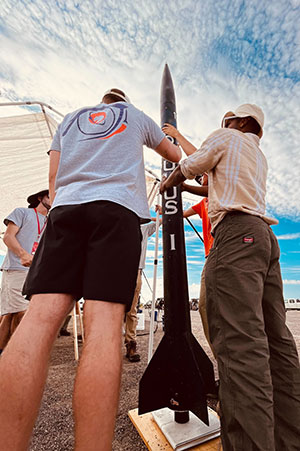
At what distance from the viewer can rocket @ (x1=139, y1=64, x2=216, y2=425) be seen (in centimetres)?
151

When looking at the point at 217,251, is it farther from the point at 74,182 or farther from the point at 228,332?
the point at 74,182

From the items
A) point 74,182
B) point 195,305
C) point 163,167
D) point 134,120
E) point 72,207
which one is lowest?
point 195,305

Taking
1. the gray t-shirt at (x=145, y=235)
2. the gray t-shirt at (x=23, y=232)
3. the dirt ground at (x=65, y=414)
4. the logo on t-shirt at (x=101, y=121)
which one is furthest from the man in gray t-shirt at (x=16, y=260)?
the gray t-shirt at (x=145, y=235)

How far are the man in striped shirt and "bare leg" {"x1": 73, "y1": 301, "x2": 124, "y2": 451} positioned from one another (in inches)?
23.1

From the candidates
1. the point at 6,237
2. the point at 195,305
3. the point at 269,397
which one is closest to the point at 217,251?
the point at 269,397

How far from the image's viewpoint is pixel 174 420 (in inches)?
64.9

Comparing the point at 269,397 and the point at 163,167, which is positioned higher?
the point at 163,167

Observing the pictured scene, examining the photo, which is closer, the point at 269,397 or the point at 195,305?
the point at 269,397

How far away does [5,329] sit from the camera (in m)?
2.99

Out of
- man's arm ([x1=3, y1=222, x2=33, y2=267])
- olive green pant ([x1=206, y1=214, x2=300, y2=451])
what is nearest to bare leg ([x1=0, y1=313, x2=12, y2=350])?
man's arm ([x1=3, y1=222, x2=33, y2=267])

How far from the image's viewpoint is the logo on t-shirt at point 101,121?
48.5 inches

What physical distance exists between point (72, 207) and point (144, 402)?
1368 millimetres

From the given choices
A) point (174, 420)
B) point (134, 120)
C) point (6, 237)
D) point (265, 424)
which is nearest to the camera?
point (265, 424)

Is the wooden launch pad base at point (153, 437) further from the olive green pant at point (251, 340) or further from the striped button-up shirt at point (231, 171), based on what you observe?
the striped button-up shirt at point (231, 171)
